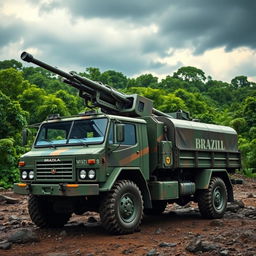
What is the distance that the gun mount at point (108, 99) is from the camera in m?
10.8

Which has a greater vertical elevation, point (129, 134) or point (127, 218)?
point (129, 134)

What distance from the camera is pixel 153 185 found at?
35.6ft

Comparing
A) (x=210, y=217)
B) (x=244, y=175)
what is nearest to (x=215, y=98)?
(x=244, y=175)

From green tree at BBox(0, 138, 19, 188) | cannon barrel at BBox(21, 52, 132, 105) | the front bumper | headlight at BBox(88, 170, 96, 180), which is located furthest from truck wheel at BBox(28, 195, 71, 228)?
green tree at BBox(0, 138, 19, 188)

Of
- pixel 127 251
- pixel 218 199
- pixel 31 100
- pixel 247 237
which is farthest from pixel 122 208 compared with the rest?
pixel 31 100

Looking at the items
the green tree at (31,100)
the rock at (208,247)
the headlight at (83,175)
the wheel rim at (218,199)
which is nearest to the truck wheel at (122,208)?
the headlight at (83,175)

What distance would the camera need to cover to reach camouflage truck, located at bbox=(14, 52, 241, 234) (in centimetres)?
930

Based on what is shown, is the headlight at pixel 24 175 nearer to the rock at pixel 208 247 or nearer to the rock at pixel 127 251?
the rock at pixel 127 251

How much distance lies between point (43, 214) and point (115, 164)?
2.19 m

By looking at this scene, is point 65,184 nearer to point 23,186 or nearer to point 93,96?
point 23,186

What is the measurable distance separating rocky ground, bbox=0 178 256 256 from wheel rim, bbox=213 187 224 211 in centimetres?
34

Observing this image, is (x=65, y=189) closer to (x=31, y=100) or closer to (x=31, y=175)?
(x=31, y=175)

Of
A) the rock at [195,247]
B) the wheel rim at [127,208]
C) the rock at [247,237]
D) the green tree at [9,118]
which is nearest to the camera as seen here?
the rock at [195,247]

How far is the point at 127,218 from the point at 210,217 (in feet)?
11.1
